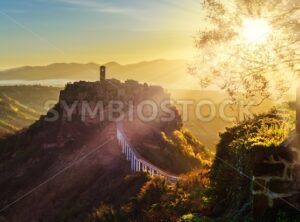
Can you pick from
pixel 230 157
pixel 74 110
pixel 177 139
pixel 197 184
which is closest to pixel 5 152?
pixel 74 110

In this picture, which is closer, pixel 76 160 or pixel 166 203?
pixel 166 203

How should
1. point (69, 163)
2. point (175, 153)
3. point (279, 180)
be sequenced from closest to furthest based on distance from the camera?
point (279, 180) < point (175, 153) < point (69, 163)

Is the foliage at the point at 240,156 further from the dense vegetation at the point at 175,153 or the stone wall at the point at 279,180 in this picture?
the dense vegetation at the point at 175,153

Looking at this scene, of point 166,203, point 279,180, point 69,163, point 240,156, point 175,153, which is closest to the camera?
point 279,180

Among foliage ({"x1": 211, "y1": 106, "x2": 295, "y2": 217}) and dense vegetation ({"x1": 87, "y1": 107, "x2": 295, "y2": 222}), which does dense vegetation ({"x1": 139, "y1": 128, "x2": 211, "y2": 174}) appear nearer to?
dense vegetation ({"x1": 87, "y1": 107, "x2": 295, "y2": 222})

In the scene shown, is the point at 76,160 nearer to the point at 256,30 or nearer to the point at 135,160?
the point at 135,160

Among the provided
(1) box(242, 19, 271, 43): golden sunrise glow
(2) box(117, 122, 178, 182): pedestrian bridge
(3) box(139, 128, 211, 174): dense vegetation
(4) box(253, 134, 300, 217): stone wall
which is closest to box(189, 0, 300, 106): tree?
(1) box(242, 19, 271, 43): golden sunrise glow

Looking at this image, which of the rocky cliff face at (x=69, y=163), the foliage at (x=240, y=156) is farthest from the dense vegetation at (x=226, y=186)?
the rocky cliff face at (x=69, y=163)

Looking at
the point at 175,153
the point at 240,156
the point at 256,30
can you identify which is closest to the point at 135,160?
the point at 175,153
